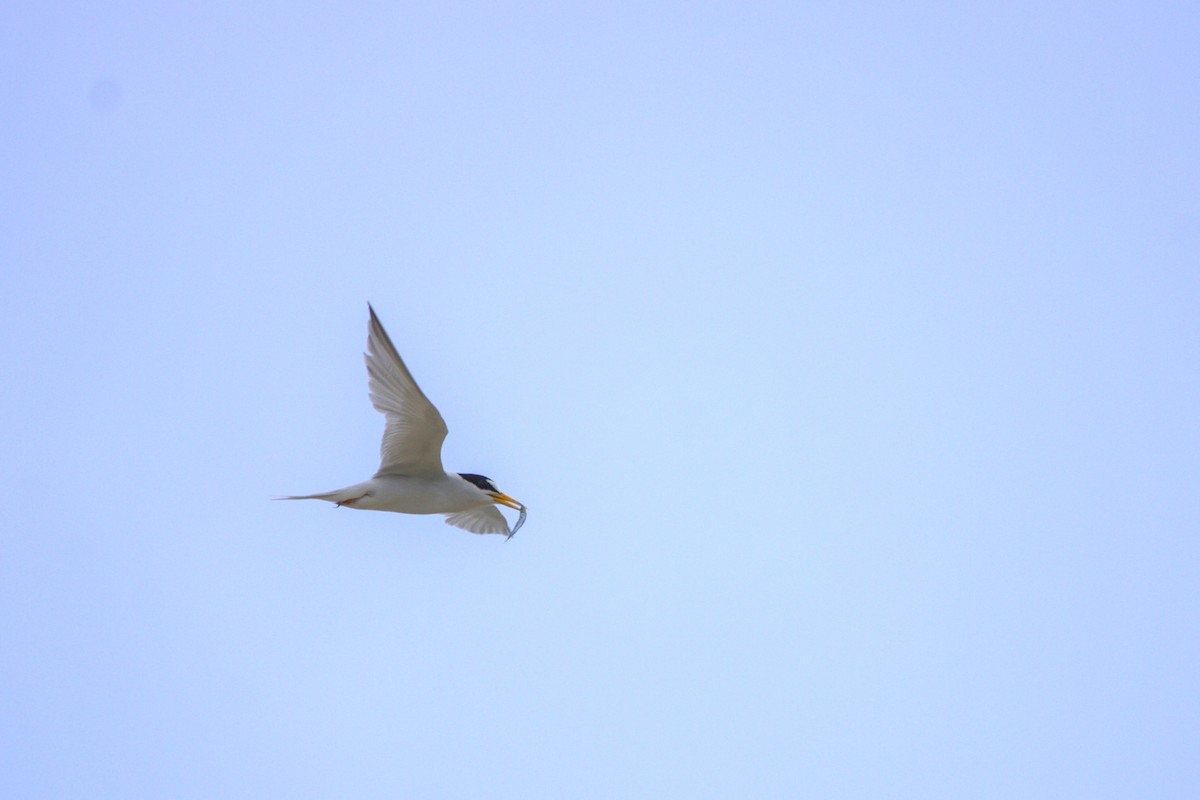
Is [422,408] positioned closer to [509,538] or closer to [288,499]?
[288,499]

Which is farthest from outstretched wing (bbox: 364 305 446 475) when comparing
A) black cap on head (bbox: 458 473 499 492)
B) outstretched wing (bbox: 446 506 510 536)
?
outstretched wing (bbox: 446 506 510 536)

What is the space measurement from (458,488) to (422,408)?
1346 mm

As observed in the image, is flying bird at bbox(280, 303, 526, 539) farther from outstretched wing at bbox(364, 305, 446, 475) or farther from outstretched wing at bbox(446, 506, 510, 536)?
outstretched wing at bbox(446, 506, 510, 536)

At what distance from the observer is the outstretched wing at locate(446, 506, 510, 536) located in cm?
1511

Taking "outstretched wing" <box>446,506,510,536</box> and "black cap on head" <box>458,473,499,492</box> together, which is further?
"outstretched wing" <box>446,506,510,536</box>

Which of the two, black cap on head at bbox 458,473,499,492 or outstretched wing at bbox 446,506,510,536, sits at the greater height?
black cap on head at bbox 458,473,499,492

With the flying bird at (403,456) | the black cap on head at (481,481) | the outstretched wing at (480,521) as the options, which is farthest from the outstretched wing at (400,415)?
the outstretched wing at (480,521)

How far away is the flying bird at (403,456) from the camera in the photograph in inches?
475

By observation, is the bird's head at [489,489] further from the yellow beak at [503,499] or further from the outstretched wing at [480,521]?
the outstretched wing at [480,521]

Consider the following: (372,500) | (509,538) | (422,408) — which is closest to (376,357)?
(422,408)

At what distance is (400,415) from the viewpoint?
12.4m

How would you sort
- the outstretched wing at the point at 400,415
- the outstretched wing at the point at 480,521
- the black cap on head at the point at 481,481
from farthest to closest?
the outstretched wing at the point at 480,521 < the black cap on head at the point at 481,481 < the outstretched wing at the point at 400,415

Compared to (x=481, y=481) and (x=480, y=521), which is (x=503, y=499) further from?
(x=480, y=521)

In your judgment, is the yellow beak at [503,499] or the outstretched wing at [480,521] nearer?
the yellow beak at [503,499]
